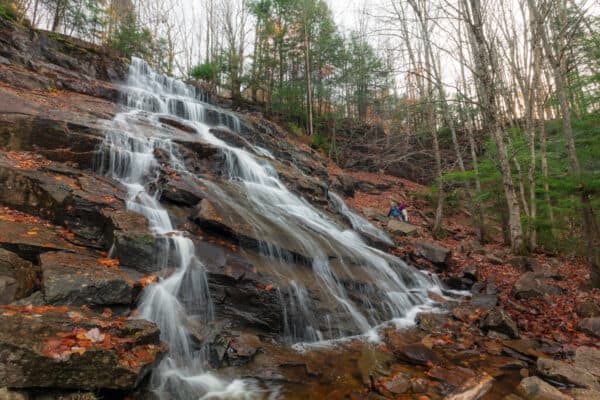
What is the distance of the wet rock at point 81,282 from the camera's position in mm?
3785

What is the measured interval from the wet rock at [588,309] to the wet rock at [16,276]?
8906 mm

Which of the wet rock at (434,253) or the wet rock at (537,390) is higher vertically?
the wet rock at (434,253)

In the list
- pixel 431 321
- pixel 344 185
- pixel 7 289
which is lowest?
pixel 431 321

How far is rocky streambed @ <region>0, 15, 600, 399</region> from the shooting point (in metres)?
2.96

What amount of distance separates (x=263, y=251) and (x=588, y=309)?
6.25 meters

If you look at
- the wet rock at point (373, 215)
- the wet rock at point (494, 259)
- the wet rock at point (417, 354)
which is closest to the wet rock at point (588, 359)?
the wet rock at point (417, 354)

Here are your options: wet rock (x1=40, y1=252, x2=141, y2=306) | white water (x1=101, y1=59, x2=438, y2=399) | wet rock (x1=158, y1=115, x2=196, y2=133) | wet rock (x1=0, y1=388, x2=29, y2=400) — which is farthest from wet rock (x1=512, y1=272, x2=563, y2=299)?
wet rock (x1=158, y1=115, x2=196, y2=133)

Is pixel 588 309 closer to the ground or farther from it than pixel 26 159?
closer to the ground

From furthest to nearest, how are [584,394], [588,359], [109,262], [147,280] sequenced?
1. [109,262]
2. [147,280]
3. [588,359]
4. [584,394]

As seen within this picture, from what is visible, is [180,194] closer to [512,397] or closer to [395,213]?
[512,397]

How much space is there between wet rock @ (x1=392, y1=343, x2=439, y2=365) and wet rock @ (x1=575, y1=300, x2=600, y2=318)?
3471 millimetres

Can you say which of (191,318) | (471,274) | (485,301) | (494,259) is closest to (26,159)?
(191,318)

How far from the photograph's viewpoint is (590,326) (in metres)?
5.45

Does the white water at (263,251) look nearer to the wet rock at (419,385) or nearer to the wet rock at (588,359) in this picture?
the wet rock at (419,385)
